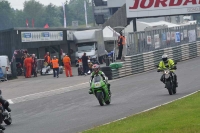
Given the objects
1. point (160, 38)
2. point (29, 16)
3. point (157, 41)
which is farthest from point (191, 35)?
point (29, 16)

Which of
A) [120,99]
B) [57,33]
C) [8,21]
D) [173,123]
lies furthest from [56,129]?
[8,21]

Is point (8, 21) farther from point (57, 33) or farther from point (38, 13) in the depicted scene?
point (57, 33)

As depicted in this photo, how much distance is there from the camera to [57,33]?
51906 millimetres

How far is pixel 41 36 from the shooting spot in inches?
1934

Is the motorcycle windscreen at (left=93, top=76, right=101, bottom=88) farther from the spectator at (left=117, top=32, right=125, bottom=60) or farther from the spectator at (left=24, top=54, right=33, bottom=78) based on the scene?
the spectator at (left=24, top=54, right=33, bottom=78)

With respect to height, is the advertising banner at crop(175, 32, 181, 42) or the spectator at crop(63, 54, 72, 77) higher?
the advertising banner at crop(175, 32, 181, 42)

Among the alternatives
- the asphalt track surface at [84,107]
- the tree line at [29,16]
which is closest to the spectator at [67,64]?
the asphalt track surface at [84,107]

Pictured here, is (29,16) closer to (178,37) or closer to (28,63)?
(178,37)

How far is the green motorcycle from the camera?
19.7m

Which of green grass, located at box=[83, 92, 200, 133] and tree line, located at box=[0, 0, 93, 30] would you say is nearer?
green grass, located at box=[83, 92, 200, 133]

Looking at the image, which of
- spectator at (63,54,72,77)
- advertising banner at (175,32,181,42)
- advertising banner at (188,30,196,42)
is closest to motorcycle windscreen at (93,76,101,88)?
spectator at (63,54,72,77)

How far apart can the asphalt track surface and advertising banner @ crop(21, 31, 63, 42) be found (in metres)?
17.9

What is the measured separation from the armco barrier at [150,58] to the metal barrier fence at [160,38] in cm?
46

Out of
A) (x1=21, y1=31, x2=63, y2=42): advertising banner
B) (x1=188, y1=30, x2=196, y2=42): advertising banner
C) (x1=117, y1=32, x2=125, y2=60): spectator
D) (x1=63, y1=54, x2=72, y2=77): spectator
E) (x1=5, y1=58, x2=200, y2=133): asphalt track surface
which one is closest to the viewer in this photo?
(x1=5, y1=58, x2=200, y2=133): asphalt track surface
